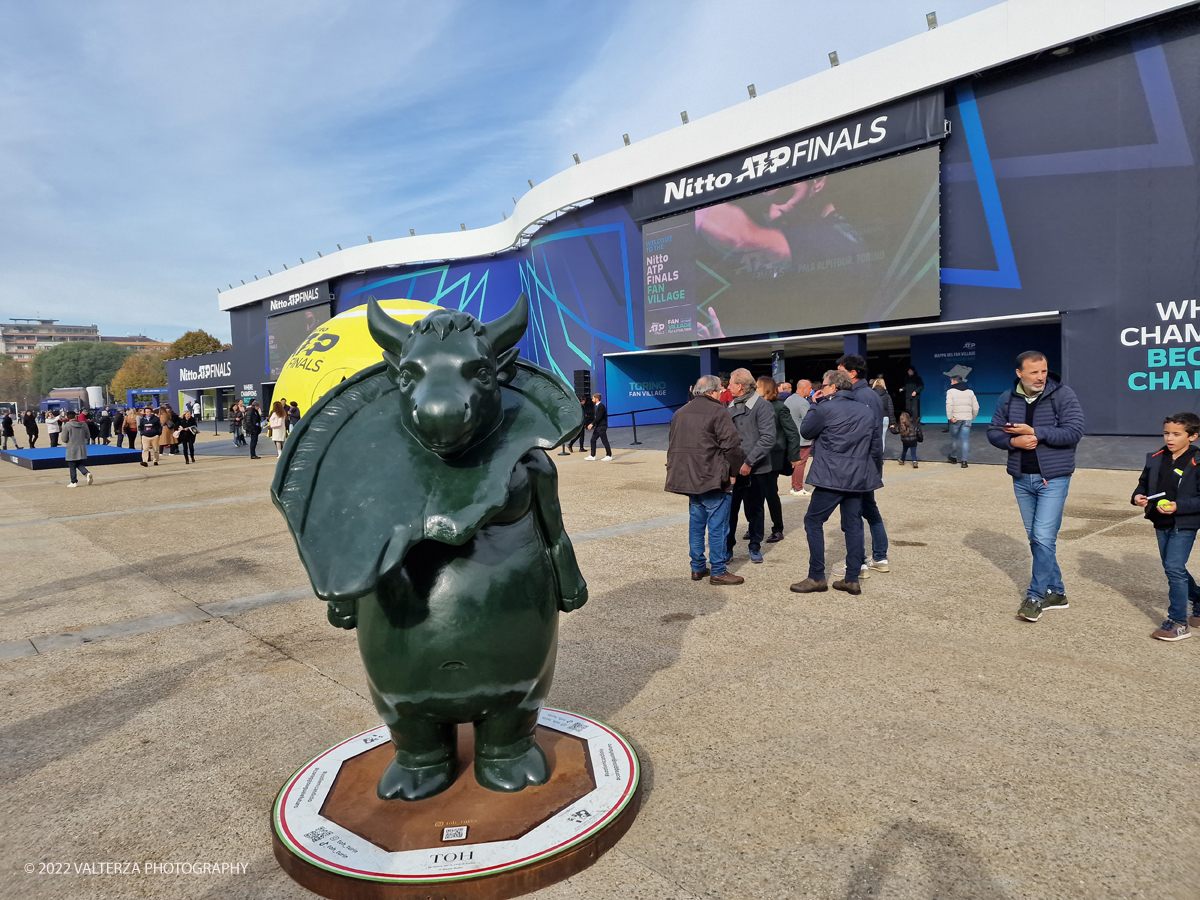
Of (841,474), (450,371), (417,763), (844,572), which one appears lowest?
(844,572)

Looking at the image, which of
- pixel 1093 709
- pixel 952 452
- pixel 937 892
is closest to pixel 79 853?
pixel 937 892

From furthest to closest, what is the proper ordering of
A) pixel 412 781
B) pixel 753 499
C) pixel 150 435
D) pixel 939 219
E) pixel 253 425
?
pixel 253 425, pixel 150 435, pixel 939 219, pixel 753 499, pixel 412 781

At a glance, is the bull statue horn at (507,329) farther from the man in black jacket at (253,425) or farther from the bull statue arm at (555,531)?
the man in black jacket at (253,425)

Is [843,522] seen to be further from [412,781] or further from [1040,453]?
[412,781]

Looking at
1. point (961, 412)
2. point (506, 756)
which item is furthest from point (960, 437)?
point (506, 756)

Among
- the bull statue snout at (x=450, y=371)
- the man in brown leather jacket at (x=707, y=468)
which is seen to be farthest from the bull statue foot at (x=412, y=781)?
the man in brown leather jacket at (x=707, y=468)

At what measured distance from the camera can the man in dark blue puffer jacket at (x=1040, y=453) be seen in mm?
4555

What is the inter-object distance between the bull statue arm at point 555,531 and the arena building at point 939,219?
1674 cm

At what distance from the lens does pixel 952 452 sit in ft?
43.7

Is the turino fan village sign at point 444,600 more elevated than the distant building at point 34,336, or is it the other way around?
the distant building at point 34,336

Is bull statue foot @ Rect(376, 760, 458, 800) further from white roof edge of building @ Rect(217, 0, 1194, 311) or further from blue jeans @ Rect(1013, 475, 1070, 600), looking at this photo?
white roof edge of building @ Rect(217, 0, 1194, 311)

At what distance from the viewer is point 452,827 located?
2289 millimetres

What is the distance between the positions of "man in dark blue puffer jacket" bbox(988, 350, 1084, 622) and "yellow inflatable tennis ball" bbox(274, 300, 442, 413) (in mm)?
9105

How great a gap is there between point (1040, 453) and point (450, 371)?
4.19m
